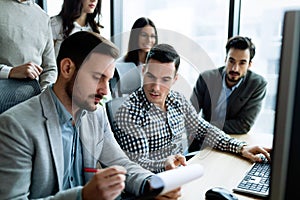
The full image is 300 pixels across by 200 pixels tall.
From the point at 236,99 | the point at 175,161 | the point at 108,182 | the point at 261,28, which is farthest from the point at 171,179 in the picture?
the point at 261,28

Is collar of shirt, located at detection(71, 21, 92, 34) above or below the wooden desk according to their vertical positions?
above


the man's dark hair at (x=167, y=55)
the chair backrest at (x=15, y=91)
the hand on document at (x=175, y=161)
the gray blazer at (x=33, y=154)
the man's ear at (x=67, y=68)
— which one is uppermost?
the man's dark hair at (x=167, y=55)

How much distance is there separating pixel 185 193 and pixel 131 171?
0.75 ft

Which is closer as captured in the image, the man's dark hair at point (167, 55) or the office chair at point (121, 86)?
the man's dark hair at point (167, 55)

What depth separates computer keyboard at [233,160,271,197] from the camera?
3.30 ft

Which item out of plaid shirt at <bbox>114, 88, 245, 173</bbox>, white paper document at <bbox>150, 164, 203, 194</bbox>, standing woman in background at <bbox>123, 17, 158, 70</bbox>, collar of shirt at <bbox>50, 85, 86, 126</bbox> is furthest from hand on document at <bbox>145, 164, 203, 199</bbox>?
standing woman in background at <bbox>123, 17, 158, 70</bbox>

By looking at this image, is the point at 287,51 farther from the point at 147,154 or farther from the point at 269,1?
the point at 269,1

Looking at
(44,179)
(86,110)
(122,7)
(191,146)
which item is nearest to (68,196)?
(44,179)

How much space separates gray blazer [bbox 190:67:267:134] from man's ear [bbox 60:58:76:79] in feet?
3.12

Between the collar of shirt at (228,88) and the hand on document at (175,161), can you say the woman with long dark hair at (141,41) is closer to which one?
the collar of shirt at (228,88)

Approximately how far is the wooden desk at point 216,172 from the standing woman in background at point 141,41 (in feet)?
2.18

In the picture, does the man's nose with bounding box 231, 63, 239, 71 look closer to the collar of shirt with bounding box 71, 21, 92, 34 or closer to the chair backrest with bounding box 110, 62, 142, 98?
the chair backrest with bounding box 110, 62, 142, 98

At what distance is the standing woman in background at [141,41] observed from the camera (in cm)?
180

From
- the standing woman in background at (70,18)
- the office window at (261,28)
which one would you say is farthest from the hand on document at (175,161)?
the standing woman in background at (70,18)
